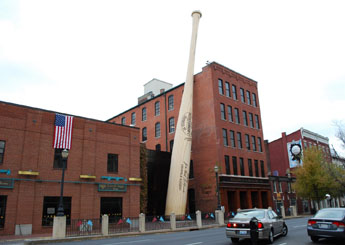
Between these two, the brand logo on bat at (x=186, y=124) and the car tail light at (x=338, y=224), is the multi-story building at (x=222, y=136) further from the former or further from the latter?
the car tail light at (x=338, y=224)

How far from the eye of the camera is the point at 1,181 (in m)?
20.7

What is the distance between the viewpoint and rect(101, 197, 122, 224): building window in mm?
25859

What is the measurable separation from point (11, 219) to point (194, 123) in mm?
24832

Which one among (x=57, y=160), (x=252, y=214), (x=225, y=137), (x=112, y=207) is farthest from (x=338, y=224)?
(x=225, y=137)

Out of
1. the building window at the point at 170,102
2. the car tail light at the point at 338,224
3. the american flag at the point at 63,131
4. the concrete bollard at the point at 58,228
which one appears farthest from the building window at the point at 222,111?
the car tail light at the point at 338,224

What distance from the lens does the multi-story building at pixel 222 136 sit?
3597cm

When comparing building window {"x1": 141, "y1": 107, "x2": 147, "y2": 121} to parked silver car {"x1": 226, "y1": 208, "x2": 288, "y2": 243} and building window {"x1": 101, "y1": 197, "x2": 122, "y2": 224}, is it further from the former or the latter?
parked silver car {"x1": 226, "y1": 208, "x2": 288, "y2": 243}

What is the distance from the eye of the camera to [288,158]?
57.2 metres

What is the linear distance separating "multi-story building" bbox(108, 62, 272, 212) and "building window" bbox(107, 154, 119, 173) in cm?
1285

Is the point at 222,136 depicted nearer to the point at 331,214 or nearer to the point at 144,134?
the point at 144,134

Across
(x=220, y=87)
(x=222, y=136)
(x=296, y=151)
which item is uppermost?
(x=220, y=87)

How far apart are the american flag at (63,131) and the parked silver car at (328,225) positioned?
19.5 metres

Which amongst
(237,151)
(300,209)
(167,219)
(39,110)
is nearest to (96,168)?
(39,110)

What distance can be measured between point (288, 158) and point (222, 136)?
26697mm
